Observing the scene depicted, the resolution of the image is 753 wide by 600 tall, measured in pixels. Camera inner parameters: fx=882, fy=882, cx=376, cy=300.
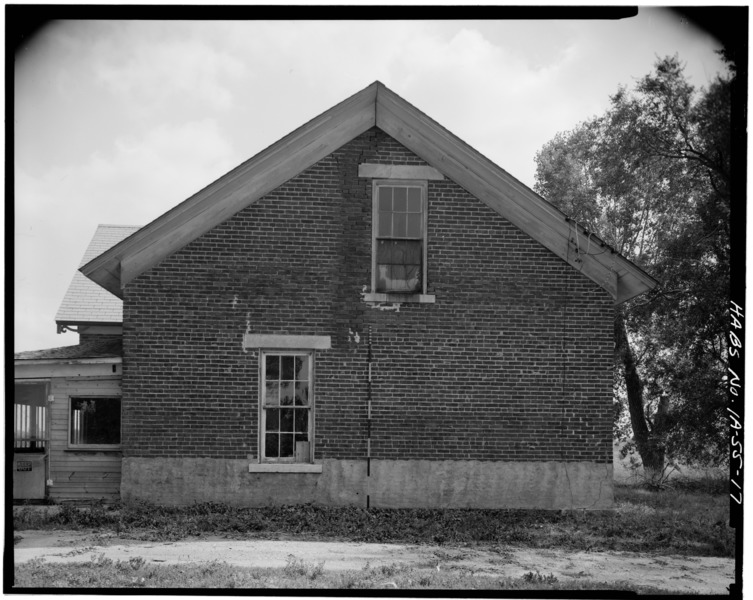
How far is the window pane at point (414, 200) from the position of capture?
1476 cm

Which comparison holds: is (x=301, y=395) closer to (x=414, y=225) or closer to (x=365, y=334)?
(x=365, y=334)

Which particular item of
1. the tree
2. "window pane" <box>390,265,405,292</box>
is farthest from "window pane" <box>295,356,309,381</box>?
the tree

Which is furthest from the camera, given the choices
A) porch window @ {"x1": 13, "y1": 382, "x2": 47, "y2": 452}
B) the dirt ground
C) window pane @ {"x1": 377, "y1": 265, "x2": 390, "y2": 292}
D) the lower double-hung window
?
porch window @ {"x1": 13, "y1": 382, "x2": 47, "y2": 452}

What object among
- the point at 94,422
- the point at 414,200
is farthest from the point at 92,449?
the point at 414,200

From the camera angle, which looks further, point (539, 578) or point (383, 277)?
point (383, 277)

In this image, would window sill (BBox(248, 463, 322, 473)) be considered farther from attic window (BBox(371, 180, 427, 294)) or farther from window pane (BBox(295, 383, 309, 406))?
attic window (BBox(371, 180, 427, 294))

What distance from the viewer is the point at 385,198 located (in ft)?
48.3

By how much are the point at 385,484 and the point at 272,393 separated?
2.37m

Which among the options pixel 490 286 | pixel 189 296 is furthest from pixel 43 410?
pixel 490 286

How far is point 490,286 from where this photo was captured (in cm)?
1469

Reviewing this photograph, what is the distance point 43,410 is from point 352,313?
621 cm

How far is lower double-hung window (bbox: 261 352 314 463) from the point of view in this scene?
14.4 metres

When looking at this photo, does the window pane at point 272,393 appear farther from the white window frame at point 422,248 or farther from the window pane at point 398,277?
the window pane at point 398,277

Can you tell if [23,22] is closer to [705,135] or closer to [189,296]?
[189,296]
